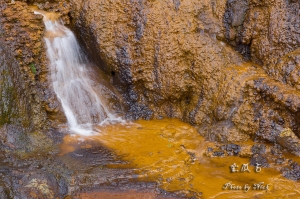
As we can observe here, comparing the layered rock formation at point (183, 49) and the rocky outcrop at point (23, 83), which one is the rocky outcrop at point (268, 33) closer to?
the layered rock formation at point (183, 49)

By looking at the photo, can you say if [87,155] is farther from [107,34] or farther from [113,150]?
[107,34]

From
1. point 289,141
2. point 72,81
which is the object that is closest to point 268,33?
point 289,141

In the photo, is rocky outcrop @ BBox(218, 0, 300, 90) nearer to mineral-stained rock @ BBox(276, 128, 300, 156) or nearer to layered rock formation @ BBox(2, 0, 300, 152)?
layered rock formation @ BBox(2, 0, 300, 152)

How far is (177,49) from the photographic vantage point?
6762 millimetres

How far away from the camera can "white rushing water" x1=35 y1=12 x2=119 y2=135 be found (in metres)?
6.73

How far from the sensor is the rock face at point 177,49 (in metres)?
6.56

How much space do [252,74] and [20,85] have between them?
14.5ft

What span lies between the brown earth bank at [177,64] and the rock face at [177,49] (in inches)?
0.8

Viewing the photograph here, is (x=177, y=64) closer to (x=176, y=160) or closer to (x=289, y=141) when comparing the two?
(x=176, y=160)

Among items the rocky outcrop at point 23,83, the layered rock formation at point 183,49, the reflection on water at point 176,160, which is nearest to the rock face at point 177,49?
the layered rock formation at point 183,49

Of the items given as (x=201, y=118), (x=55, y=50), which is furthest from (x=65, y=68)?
(x=201, y=118)

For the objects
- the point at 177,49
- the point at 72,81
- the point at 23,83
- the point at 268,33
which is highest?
the point at 268,33

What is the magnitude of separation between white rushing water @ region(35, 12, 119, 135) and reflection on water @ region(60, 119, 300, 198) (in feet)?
1.34

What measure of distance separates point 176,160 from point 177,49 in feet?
7.94
